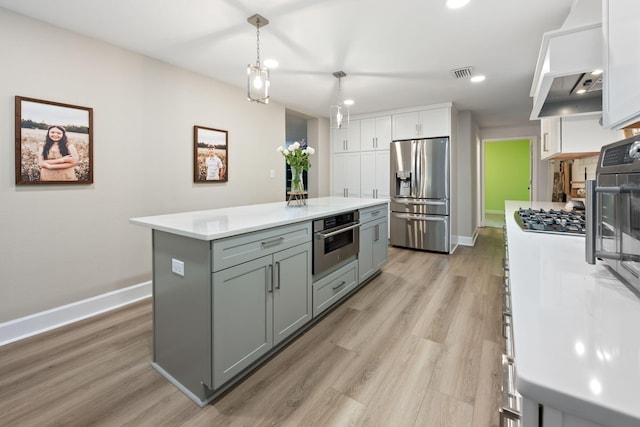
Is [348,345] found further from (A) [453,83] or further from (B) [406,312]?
(A) [453,83]

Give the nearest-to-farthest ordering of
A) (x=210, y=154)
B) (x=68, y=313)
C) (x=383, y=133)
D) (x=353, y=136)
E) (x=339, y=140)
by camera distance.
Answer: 1. (x=68, y=313)
2. (x=210, y=154)
3. (x=383, y=133)
4. (x=353, y=136)
5. (x=339, y=140)

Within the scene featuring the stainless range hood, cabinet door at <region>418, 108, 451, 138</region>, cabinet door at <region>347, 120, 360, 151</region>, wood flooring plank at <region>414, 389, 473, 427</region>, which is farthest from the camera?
cabinet door at <region>347, 120, 360, 151</region>

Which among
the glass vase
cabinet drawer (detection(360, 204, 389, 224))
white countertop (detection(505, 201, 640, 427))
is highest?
the glass vase

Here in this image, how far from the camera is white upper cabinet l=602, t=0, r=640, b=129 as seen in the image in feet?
2.74

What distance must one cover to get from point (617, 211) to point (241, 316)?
165 cm

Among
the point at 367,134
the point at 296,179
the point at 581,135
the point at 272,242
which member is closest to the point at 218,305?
the point at 272,242

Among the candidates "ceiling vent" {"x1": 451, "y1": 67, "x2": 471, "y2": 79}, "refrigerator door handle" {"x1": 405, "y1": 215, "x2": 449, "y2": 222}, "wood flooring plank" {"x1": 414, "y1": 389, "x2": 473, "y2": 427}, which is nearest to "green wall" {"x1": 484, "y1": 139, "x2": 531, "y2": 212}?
"refrigerator door handle" {"x1": 405, "y1": 215, "x2": 449, "y2": 222}

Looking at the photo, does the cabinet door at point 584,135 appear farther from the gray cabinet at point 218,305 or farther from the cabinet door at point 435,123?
the gray cabinet at point 218,305

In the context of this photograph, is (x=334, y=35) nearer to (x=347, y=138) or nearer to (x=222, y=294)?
(x=222, y=294)

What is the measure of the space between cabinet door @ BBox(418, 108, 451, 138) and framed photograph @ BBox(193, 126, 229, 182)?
313cm

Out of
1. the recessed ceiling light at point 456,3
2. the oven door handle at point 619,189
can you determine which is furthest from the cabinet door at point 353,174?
the oven door handle at point 619,189

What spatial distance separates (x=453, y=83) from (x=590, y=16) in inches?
94.8

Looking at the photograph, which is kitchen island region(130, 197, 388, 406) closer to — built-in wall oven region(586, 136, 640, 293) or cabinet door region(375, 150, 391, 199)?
built-in wall oven region(586, 136, 640, 293)

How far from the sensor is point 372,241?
11.1 feet
